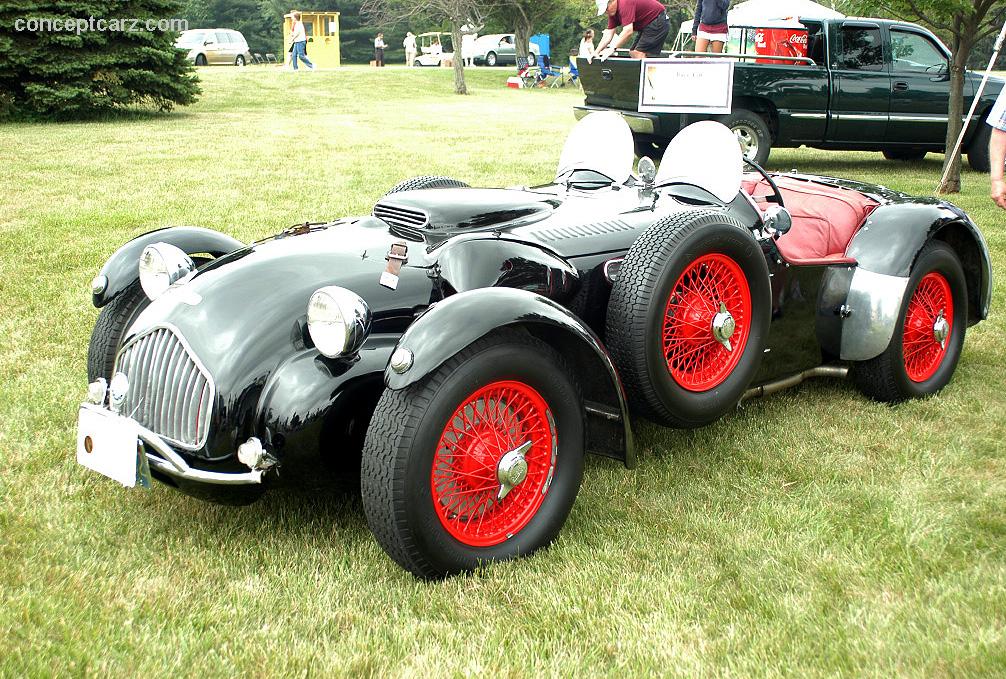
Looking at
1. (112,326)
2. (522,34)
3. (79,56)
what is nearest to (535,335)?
(112,326)

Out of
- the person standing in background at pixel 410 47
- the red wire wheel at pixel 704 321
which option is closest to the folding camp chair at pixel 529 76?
the person standing in background at pixel 410 47

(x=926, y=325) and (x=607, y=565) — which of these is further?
(x=926, y=325)

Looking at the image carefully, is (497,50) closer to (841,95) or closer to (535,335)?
(841,95)

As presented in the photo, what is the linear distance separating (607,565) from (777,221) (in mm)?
1807

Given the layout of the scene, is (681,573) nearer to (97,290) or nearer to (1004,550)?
(1004,550)

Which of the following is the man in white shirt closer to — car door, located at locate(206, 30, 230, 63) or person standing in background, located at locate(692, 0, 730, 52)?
person standing in background, located at locate(692, 0, 730, 52)

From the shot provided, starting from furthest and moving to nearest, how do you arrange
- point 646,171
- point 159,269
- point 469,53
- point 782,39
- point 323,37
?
point 469,53
point 323,37
point 782,39
point 646,171
point 159,269

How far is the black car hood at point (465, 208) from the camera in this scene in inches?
138

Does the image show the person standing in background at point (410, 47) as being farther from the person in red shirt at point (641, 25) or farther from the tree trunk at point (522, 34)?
the person in red shirt at point (641, 25)

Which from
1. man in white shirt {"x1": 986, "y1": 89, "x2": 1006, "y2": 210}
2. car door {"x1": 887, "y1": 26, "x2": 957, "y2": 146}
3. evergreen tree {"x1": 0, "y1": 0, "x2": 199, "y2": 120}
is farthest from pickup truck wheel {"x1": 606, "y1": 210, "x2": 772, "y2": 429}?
evergreen tree {"x1": 0, "y1": 0, "x2": 199, "y2": 120}

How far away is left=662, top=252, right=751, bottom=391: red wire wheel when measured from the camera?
3.53 meters

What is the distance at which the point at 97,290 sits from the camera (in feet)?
12.8

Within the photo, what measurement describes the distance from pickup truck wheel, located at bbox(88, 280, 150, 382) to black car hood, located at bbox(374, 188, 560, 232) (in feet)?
3.57

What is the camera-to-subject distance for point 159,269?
12.2ft
